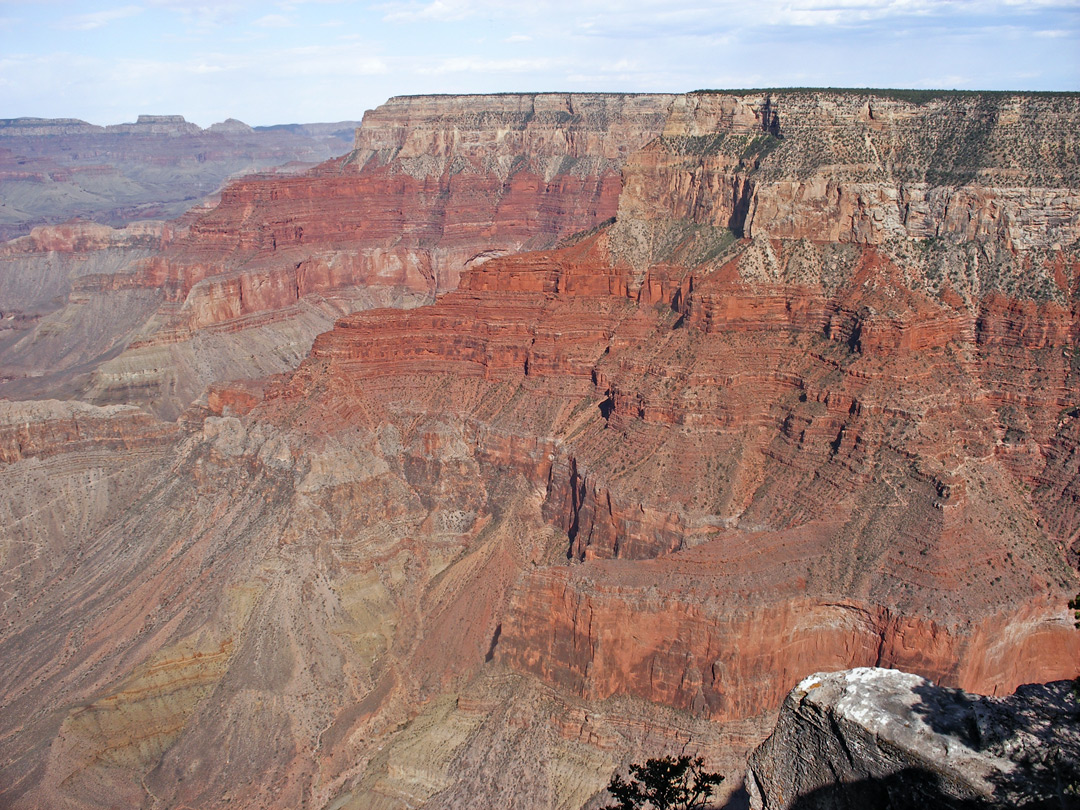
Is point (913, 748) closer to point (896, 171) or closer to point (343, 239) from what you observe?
point (896, 171)

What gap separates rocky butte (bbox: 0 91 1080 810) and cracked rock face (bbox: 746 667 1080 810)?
1824 centimetres

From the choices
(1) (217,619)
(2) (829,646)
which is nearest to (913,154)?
(2) (829,646)

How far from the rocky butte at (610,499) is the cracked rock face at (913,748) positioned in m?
18.2

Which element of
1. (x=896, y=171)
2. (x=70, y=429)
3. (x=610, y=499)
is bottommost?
(x=70, y=429)

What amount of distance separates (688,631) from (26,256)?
141 metres

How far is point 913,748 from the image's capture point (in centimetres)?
1884

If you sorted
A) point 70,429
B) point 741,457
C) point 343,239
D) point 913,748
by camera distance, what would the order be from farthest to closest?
1. point 343,239
2. point 70,429
3. point 741,457
4. point 913,748

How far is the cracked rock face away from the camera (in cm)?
1809

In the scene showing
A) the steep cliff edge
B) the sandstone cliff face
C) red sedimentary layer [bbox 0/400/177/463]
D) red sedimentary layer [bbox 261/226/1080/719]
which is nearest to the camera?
red sedimentary layer [bbox 261/226/1080/719]

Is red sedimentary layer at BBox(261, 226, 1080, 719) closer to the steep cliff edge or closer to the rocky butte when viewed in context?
the rocky butte

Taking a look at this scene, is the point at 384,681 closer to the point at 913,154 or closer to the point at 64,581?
the point at 64,581

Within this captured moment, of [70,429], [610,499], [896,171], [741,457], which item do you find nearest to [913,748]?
[741,457]

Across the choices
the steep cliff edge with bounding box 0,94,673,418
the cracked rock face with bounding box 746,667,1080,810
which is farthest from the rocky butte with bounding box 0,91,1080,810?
the steep cliff edge with bounding box 0,94,673,418

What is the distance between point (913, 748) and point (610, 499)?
32178 mm
